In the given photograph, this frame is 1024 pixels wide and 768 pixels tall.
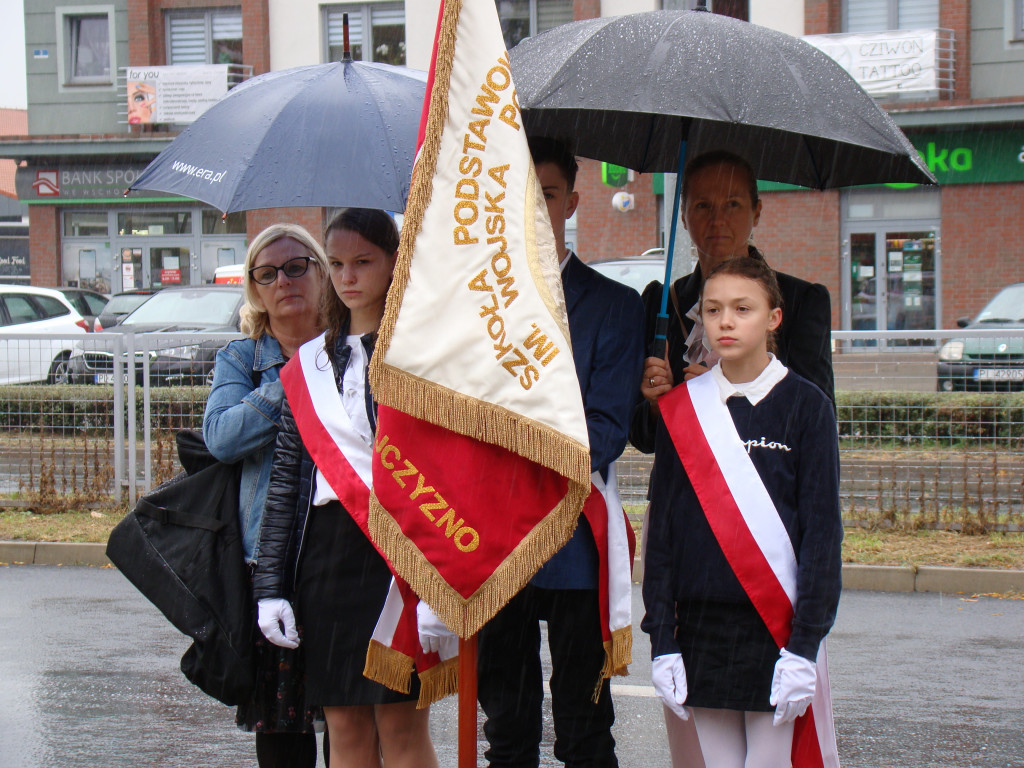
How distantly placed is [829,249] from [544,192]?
63.6 feet

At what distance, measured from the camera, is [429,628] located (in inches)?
110

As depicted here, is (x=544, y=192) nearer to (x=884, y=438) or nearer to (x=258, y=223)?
(x=884, y=438)

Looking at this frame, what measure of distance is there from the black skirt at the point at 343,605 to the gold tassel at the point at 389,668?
9 cm

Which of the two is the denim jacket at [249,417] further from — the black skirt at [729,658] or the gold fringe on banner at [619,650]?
the black skirt at [729,658]

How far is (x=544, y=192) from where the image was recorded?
2.92 metres

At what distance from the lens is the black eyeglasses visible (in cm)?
326

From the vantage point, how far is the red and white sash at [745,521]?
276 centimetres

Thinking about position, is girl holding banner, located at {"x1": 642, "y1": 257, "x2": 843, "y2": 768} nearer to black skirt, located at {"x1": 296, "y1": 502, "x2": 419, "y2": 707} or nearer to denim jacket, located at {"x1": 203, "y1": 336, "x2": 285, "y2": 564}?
black skirt, located at {"x1": 296, "y1": 502, "x2": 419, "y2": 707}

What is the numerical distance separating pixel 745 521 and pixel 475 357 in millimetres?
808

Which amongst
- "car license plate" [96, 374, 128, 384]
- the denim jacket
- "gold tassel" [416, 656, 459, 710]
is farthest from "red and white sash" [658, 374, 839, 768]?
"car license plate" [96, 374, 128, 384]

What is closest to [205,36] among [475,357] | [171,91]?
[171,91]

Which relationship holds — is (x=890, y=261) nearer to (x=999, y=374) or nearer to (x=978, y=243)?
(x=978, y=243)

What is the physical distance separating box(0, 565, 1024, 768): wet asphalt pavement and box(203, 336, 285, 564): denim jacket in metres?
1.64

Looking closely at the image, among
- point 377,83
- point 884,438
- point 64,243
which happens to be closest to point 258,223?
point 64,243
